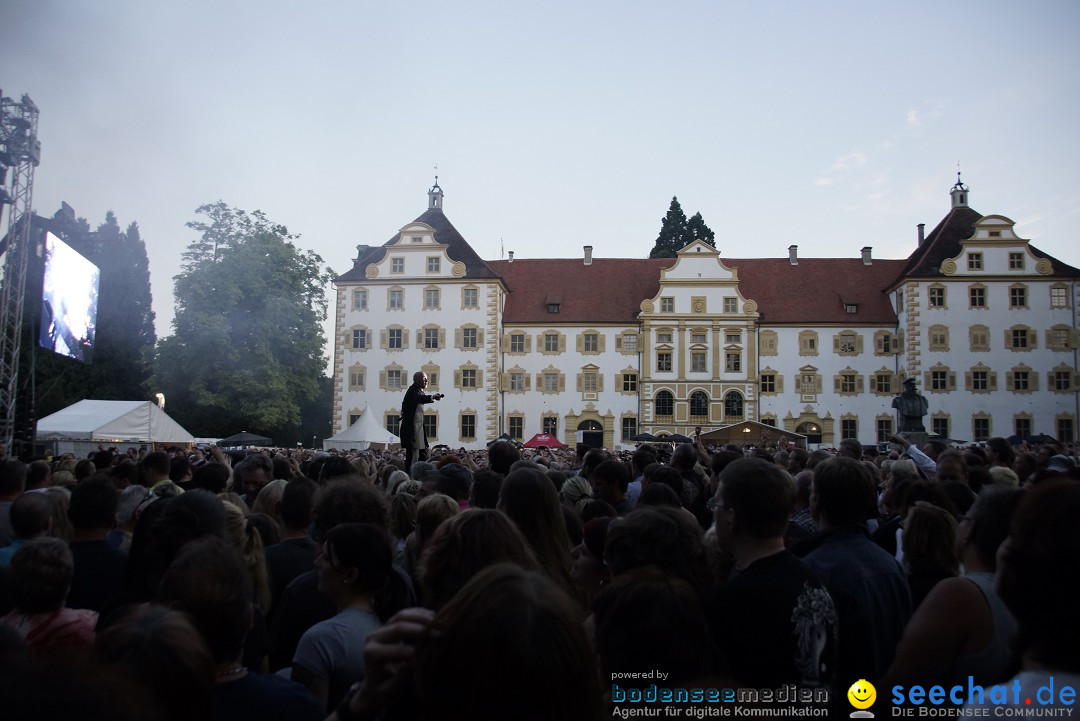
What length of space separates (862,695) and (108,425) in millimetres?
26540

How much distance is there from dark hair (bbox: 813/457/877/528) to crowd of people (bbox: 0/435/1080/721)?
0.04 ft

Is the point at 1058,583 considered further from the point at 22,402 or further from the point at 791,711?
the point at 22,402

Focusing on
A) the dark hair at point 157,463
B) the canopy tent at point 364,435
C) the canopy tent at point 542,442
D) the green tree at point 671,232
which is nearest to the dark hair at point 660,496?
the dark hair at point 157,463

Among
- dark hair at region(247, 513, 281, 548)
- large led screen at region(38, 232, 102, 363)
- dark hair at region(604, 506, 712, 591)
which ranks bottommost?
dark hair at region(247, 513, 281, 548)

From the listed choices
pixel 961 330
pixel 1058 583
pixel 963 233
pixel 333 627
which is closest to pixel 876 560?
pixel 1058 583

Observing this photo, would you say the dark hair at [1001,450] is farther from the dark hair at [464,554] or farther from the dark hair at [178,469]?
the dark hair at [178,469]

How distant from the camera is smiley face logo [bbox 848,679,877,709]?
3.41 metres

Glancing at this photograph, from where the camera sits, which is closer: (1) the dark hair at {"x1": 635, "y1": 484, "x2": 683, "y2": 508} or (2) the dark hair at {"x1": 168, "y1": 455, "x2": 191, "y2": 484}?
(1) the dark hair at {"x1": 635, "y1": 484, "x2": 683, "y2": 508}

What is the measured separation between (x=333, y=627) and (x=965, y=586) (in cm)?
262

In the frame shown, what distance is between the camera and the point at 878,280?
54125 mm

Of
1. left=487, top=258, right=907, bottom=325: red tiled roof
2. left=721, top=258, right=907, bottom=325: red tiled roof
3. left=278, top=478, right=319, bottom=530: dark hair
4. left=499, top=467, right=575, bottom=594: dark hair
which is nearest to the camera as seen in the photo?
left=499, top=467, right=575, bottom=594: dark hair

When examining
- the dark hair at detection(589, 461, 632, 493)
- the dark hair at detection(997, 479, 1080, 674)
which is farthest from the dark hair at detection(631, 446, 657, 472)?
the dark hair at detection(997, 479, 1080, 674)

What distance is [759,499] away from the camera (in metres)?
3.52

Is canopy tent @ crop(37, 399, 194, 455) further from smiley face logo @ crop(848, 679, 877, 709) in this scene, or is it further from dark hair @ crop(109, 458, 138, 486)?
smiley face logo @ crop(848, 679, 877, 709)
